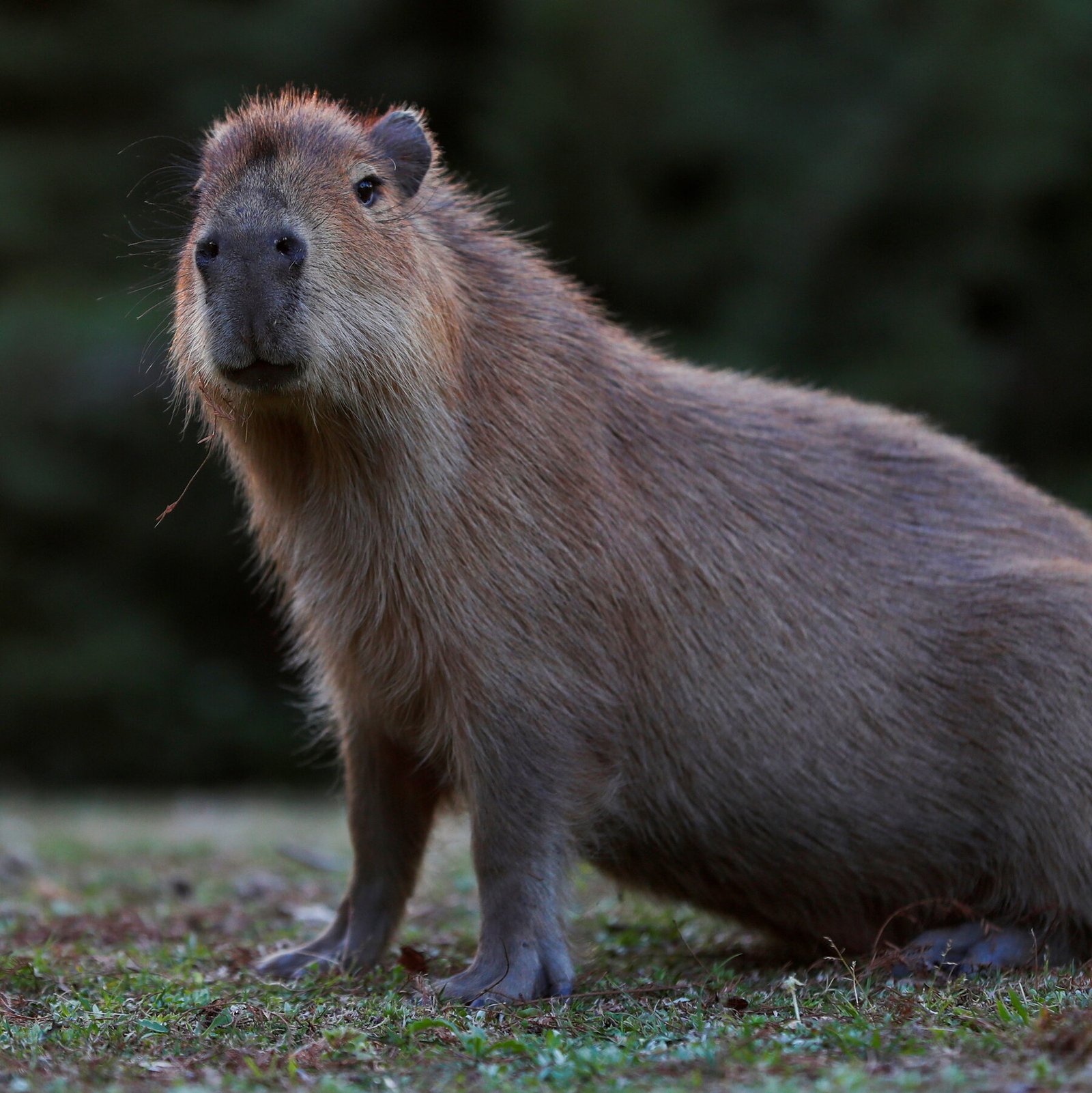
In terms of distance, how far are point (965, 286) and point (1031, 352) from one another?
0.95m

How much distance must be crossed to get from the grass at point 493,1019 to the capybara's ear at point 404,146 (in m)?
1.96

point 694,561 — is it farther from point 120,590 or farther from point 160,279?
point 120,590

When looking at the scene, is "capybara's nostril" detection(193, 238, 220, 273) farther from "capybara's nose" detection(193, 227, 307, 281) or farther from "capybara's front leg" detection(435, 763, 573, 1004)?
"capybara's front leg" detection(435, 763, 573, 1004)

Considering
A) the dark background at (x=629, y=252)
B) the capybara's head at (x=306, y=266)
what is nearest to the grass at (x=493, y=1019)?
the capybara's head at (x=306, y=266)

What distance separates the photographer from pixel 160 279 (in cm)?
454

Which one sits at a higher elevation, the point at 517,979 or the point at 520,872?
the point at 520,872

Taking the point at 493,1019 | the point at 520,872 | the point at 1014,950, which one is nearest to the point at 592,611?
the point at 520,872

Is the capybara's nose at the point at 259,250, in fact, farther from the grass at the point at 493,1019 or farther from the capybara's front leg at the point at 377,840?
the grass at the point at 493,1019

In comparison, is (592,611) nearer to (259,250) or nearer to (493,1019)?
(493,1019)

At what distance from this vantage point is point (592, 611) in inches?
163

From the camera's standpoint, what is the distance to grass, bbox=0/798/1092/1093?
3018 millimetres

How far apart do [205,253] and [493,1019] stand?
2033 millimetres

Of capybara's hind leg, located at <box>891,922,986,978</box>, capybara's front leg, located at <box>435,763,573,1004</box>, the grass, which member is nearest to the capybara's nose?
capybara's front leg, located at <box>435,763,573,1004</box>

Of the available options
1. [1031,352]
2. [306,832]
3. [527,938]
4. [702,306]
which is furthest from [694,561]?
[1031,352]
